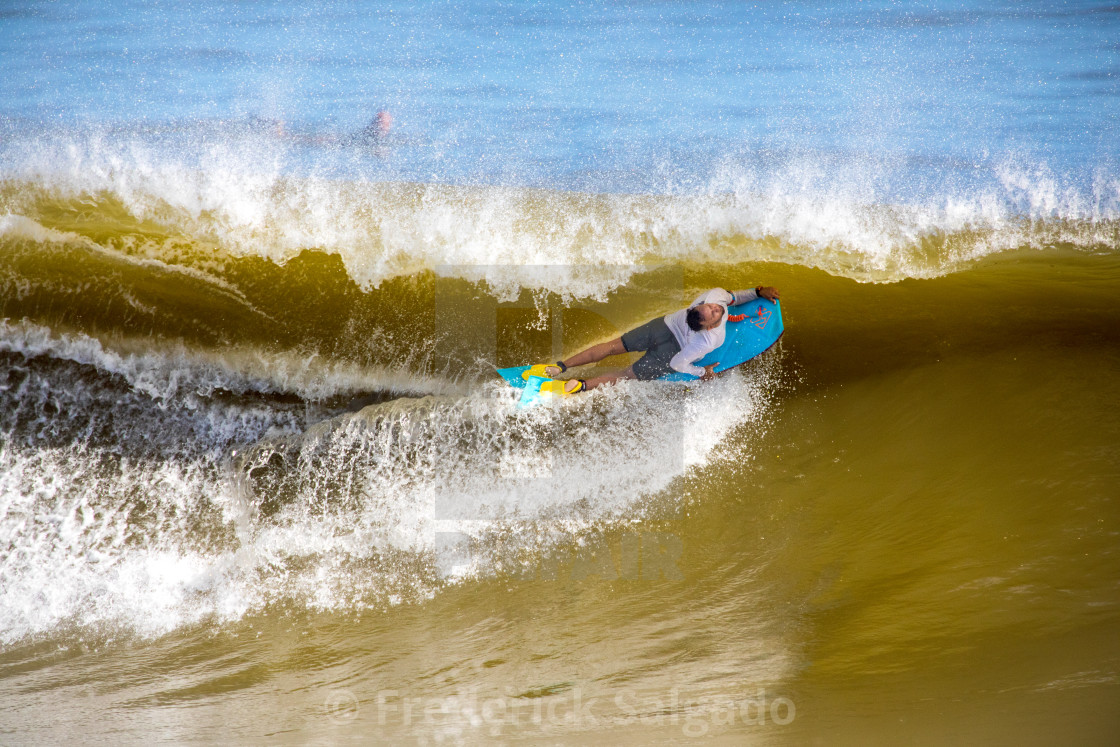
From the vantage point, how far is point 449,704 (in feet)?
11.5

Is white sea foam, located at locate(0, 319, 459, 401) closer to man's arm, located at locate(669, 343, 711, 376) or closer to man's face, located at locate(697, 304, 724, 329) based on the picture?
man's arm, located at locate(669, 343, 711, 376)

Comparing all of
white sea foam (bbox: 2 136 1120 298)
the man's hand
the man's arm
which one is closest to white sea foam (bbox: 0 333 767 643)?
the man's arm

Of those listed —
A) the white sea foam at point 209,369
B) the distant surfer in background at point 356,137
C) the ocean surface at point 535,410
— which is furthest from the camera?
the distant surfer in background at point 356,137

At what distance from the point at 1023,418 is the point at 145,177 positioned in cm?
617

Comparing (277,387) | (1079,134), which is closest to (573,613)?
(277,387)

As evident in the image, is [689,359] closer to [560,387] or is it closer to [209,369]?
[560,387]

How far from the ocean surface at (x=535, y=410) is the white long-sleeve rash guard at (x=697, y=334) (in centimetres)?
40

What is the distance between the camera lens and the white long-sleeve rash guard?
11.4 ft

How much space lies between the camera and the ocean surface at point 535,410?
11.4ft

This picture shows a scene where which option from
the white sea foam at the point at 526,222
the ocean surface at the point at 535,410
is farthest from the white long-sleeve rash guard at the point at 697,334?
the white sea foam at the point at 526,222

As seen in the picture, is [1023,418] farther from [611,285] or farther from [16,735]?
[16,735]

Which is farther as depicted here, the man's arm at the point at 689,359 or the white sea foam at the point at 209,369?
the white sea foam at the point at 209,369

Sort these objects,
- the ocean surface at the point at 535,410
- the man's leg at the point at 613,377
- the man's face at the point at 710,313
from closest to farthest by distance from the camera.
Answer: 1. the man's face at the point at 710,313
2. the ocean surface at the point at 535,410
3. the man's leg at the point at 613,377

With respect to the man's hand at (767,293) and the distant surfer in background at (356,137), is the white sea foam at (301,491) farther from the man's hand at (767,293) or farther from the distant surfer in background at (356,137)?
the distant surfer in background at (356,137)
